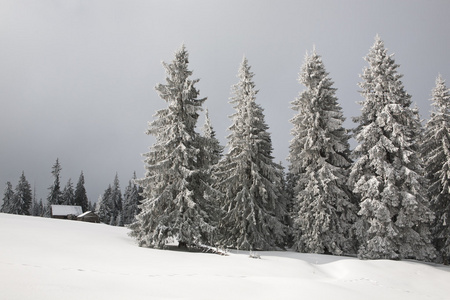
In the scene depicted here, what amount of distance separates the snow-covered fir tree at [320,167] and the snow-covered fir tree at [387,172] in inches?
61.7

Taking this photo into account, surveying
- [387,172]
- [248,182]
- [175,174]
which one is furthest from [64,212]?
[387,172]

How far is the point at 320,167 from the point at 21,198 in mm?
69003

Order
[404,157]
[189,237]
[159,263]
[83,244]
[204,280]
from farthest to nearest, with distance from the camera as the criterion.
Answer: [404,157], [189,237], [83,244], [159,263], [204,280]

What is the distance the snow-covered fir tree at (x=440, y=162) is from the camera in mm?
22656

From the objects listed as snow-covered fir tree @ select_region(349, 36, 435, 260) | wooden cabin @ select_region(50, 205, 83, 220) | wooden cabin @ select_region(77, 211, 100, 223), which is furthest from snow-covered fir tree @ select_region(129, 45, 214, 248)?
wooden cabin @ select_region(50, 205, 83, 220)

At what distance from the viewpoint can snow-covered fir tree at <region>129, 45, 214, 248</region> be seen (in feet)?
53.0

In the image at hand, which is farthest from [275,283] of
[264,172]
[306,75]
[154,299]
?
[306,75]

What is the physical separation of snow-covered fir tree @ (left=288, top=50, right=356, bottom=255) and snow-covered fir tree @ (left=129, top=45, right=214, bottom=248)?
29.1 ft

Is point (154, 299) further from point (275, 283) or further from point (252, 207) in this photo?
point (252, 207)

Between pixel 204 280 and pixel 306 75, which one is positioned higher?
pixel 306 75

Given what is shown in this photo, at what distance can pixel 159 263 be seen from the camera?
1009 centimetres

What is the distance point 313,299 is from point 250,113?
61.9 feet

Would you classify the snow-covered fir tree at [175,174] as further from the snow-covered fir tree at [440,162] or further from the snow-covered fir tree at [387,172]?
the snow-covered fir tree at [440,162]

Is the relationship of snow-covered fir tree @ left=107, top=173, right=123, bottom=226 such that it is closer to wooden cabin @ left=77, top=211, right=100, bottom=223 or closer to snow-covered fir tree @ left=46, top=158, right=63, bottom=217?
snow-covered fir tree @ left=46, top=158, right=63, bottom=217
